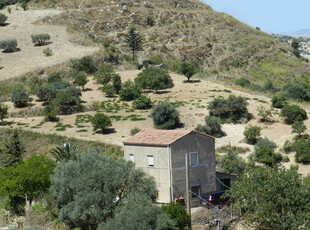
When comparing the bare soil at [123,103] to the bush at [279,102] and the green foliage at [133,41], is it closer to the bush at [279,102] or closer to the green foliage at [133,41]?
the bush at [279,102]

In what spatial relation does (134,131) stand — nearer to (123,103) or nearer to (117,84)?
(123,103)

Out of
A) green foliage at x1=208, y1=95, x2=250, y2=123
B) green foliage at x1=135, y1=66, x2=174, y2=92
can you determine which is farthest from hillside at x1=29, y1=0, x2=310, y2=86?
green foliage at x1=208, y1=95, x2=250, y2=123

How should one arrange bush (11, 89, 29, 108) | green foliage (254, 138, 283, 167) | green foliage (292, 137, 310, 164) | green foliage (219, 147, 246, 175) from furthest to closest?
bush (11, 89, 29, 108) < green foliage (292, 137, 310, 164) < green foliage (254, 138, 283, 167) < green foliage (219, 147, 246, 175)

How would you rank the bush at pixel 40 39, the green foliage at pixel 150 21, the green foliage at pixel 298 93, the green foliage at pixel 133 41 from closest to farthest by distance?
the green foliage at pixel 298 93
the bush at pixel 40 39
the green foliage at pixel 133 41
the green foliage at pixel 150 21

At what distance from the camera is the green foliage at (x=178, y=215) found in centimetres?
2491

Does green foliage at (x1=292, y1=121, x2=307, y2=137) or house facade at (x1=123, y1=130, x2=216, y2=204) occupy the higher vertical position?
house facade at (x1=123, y1=130, x2=216, y2=204)

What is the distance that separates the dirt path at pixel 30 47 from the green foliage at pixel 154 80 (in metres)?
14.4

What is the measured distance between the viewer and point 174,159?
1217 inches

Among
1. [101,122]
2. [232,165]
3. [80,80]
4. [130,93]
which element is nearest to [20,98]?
[80,80]

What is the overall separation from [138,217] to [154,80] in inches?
1546

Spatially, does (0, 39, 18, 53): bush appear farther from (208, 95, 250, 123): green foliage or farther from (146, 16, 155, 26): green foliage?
(208, 95, 250, 123): green foliage

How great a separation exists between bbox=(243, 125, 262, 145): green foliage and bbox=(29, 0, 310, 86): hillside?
30.7m

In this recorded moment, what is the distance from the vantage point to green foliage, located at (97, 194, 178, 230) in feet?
74.0

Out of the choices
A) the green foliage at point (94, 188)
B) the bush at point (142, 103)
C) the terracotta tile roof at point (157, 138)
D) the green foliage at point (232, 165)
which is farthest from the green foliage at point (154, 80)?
the green foliage at point (94, 188)
